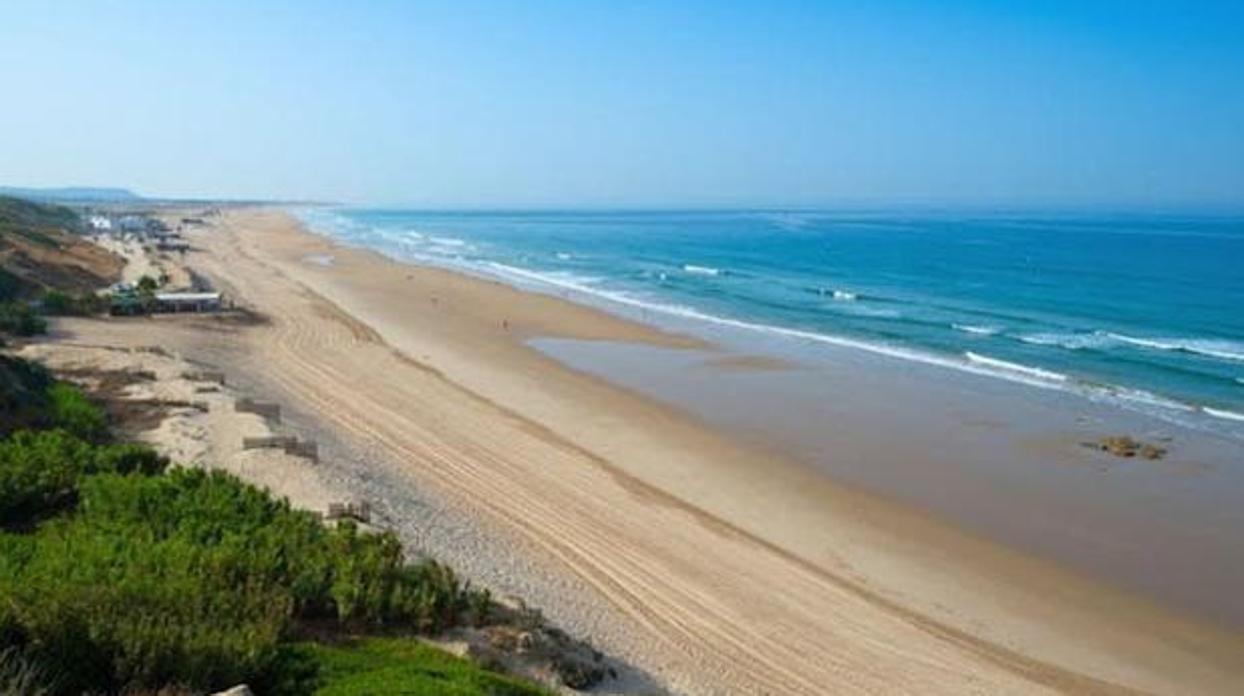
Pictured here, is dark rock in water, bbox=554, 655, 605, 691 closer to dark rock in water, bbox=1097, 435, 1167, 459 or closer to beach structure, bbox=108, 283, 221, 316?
dark rock in water, bbox=1097, 435, 1167, 459

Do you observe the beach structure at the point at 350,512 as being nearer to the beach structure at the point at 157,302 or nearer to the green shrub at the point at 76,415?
the green shrub at the point at 76,415

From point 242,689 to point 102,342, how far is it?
85.8 ft

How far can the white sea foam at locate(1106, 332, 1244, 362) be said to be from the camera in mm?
37056

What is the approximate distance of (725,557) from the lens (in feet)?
53.1

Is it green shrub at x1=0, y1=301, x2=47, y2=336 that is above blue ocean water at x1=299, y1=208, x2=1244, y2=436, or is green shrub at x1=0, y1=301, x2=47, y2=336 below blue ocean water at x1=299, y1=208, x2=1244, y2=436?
above

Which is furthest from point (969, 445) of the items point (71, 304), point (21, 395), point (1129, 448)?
point (71, 304)

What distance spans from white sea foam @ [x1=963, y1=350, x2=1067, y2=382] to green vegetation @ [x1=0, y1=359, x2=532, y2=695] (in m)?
26.0

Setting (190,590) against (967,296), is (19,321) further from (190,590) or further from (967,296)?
(967,296)

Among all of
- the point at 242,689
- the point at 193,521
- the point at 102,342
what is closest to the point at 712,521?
the point at 193,521

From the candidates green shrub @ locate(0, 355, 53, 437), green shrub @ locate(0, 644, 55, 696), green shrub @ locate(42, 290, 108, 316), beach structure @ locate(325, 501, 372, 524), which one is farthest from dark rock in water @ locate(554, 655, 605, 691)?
green shrub @ locate(42, 290, 108, 316)

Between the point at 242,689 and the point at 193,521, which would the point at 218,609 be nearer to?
the point at 242,689

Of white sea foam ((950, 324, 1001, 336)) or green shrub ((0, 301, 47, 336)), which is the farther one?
white sea foam ((950, 324, 1001, 336))

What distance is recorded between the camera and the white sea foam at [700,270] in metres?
68.6

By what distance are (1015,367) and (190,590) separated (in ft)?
101
